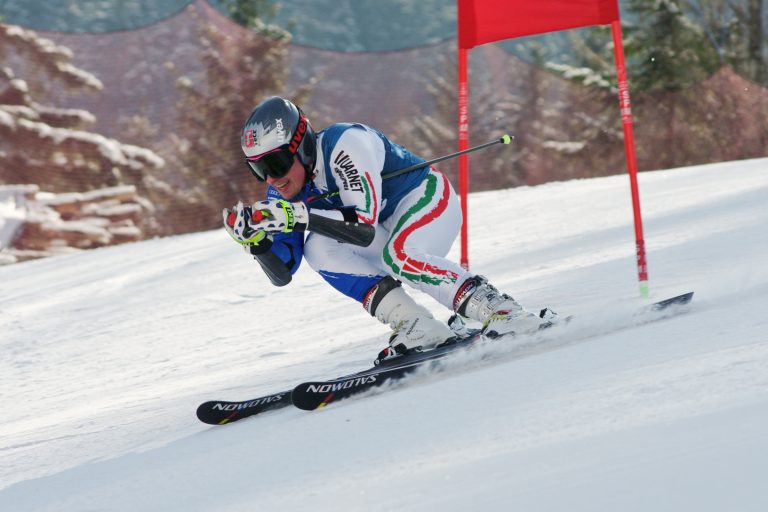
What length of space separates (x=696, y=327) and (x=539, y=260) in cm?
309

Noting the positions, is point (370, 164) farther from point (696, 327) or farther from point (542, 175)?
point (542, 175)

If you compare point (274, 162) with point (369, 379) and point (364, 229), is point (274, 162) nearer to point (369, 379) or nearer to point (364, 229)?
point (364, 229)

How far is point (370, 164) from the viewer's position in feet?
11.5

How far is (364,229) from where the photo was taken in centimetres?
342

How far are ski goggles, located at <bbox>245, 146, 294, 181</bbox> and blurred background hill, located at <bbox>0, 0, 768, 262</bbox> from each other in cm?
989

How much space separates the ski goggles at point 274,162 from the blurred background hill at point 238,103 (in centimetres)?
989

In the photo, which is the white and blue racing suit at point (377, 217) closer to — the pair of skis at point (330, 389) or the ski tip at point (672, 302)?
the pair of skis at point (330, 389)

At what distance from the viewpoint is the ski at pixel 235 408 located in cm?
340

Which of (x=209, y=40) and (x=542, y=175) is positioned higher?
(x=209, y=40)

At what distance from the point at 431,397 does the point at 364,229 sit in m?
0.66

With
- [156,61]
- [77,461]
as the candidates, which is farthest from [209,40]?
[77,461]

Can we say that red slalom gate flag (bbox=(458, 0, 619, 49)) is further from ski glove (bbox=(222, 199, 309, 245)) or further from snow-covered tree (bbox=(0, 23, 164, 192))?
snow-covered tree (bbox=(0, 23, 164, 192))

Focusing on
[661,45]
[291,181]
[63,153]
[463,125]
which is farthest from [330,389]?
[661,45]

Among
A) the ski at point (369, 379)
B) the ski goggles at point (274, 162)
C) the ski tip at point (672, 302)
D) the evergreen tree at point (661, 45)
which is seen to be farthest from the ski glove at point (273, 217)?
the evergreen tree at point (661, 45)
